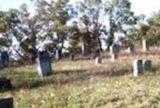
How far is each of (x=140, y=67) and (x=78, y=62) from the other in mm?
8484

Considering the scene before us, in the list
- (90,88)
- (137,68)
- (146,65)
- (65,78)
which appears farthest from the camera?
(65,78)

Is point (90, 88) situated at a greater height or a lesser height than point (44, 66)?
lesser

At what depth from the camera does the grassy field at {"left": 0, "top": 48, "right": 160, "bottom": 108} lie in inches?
613

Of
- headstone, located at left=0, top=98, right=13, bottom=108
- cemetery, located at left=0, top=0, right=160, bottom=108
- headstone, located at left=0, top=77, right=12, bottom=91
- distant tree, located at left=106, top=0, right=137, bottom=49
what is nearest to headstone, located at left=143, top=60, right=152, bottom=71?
cemetery, located at left=0, top=0, right=160, bottom=108

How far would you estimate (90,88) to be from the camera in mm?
17953

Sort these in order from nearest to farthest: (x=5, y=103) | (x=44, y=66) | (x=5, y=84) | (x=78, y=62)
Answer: (x=5, y=103) < (x=5, y=84) < (x=44, y=66) < (x=78, y=62)

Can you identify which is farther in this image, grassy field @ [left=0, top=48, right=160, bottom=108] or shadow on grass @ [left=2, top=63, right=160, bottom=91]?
shadow on grass @ [left=2, top=63, right=160, bottom=91]

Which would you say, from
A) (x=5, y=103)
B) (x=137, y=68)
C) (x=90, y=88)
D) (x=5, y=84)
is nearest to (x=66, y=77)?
(x=5, y=84)

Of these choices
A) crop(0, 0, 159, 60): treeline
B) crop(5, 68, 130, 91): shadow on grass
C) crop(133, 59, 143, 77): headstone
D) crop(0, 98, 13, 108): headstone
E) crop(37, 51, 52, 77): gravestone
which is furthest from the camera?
crop(0, 0, 159, 60): treeline

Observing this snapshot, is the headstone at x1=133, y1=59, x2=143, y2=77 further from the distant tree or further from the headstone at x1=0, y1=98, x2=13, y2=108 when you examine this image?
the distant tree

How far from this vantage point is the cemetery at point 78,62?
16.5 m

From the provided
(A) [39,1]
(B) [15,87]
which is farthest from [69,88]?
(A) [39,1]

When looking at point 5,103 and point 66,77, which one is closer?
point 5,103

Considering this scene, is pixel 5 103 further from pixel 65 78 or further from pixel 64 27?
pixel 64 27
